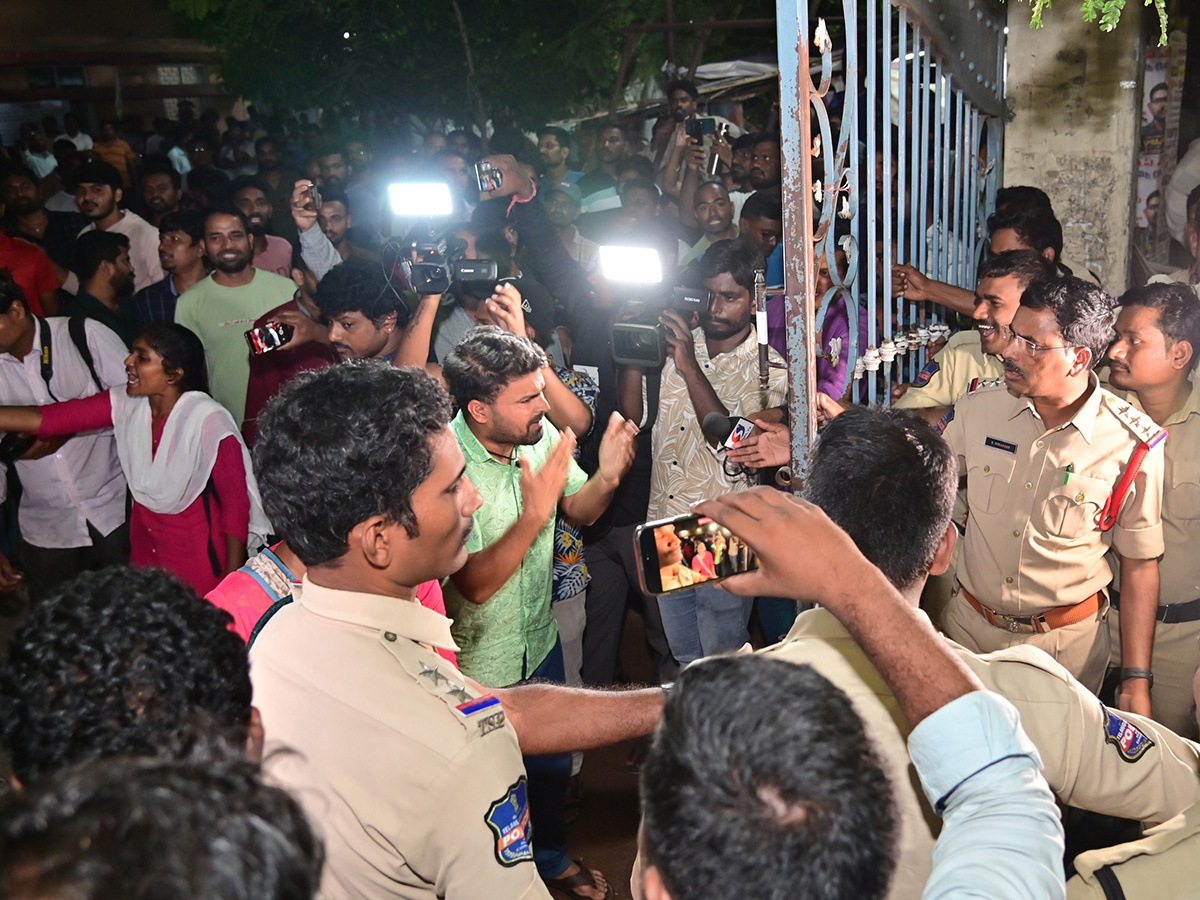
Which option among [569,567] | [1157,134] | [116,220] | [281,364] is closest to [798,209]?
[569,567]

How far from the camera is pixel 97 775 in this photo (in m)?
0.76

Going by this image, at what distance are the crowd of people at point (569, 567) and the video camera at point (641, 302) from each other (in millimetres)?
18

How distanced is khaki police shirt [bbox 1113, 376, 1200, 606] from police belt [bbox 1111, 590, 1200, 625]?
16mm

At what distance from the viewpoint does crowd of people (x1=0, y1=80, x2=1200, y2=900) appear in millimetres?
917

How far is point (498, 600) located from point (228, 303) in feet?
8.52

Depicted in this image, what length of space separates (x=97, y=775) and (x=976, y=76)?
3827 mm

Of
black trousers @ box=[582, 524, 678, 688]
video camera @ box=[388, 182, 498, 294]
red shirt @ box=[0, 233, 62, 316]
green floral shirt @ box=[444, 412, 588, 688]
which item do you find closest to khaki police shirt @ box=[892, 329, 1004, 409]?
black trousers @ box=[582, 524, 678, 688]

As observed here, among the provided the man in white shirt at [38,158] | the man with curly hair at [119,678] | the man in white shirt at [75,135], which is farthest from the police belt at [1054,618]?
the man in white shirt at [75,135]

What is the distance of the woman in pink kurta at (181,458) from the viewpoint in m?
3.40

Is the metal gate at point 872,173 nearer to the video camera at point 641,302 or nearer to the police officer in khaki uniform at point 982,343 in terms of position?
the police officer in khaki uniform at point 982,343

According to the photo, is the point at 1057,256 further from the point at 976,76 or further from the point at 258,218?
the point at 258,218

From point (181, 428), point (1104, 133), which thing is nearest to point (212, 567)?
point (181, 428)

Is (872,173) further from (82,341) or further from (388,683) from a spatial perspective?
(82,341)

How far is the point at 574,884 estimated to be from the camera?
3.03 meters
